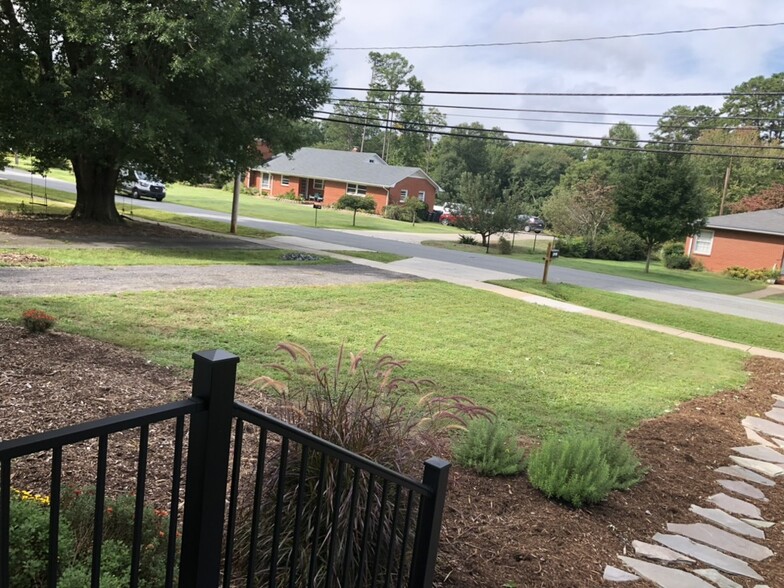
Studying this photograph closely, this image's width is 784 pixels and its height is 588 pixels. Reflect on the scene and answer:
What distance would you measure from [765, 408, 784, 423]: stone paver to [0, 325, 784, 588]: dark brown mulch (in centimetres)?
76

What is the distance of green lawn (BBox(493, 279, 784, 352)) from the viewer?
13422mm

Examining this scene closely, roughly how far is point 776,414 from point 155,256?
41.5 ft

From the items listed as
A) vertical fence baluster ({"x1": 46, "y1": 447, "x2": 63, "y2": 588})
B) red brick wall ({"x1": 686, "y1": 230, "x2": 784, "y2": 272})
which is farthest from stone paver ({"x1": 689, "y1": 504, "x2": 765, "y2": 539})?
red brick wall ({"x1": 686, "y1": 230, "x2": 784, "y2": 272})

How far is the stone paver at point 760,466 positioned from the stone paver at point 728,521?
1.11m

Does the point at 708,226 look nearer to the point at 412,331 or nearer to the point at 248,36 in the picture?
the point at 248,36

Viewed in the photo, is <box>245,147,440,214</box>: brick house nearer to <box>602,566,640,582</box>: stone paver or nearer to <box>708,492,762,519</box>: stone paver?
<box>708,492,762,519</box>: stone paver

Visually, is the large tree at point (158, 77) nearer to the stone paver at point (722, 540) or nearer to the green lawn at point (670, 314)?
the green lawn at point (670, 314)

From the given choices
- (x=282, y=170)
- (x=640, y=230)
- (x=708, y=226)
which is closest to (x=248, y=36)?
(x=640, y=230)

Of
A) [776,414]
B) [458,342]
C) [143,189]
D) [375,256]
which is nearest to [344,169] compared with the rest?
[143,189]

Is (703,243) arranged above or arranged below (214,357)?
above

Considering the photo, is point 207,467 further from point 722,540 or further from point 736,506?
point 736,506

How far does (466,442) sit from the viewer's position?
4488 mm

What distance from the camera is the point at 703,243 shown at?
3619cm

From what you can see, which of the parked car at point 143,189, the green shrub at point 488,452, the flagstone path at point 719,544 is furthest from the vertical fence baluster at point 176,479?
the parked car at point 143,189
